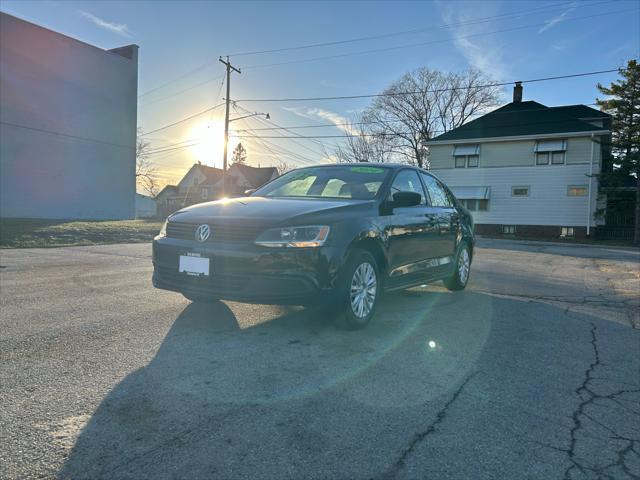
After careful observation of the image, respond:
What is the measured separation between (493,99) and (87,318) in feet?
144

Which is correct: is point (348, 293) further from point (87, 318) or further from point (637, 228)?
point (637, 228)

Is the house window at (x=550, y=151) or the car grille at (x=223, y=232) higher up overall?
the house window at (x=550, y=151)

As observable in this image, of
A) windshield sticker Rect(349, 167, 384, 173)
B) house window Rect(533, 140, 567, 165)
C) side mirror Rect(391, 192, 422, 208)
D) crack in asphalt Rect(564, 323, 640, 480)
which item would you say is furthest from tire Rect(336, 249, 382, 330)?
house window Rect(533, 140, 567, 165)

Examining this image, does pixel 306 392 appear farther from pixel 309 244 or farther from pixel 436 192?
pixel 436 192

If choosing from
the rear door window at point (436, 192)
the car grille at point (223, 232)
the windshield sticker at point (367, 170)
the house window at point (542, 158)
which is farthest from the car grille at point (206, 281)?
the house window at point (542, 158)

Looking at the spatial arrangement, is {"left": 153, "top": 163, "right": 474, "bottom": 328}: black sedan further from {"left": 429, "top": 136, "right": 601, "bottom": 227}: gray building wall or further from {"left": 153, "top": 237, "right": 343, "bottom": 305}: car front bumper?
{"left": 429, "top": 136, "right": 601, "bottom": 227}: gray building wall

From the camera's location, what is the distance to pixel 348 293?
13.7 feet

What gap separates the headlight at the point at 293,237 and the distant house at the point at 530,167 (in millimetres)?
27151

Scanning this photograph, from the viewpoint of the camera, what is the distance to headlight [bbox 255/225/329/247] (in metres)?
3.95

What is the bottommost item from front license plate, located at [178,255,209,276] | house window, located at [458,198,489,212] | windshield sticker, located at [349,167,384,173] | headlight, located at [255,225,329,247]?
front license plate, located at [178,255,209,276]

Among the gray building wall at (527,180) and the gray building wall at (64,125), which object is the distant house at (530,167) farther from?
the gray building wall at (64,125)

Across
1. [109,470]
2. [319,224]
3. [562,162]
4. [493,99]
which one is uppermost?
[493,99]

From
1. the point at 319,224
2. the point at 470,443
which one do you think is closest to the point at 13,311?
the point at 319,224

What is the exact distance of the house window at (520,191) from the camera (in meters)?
29.2
